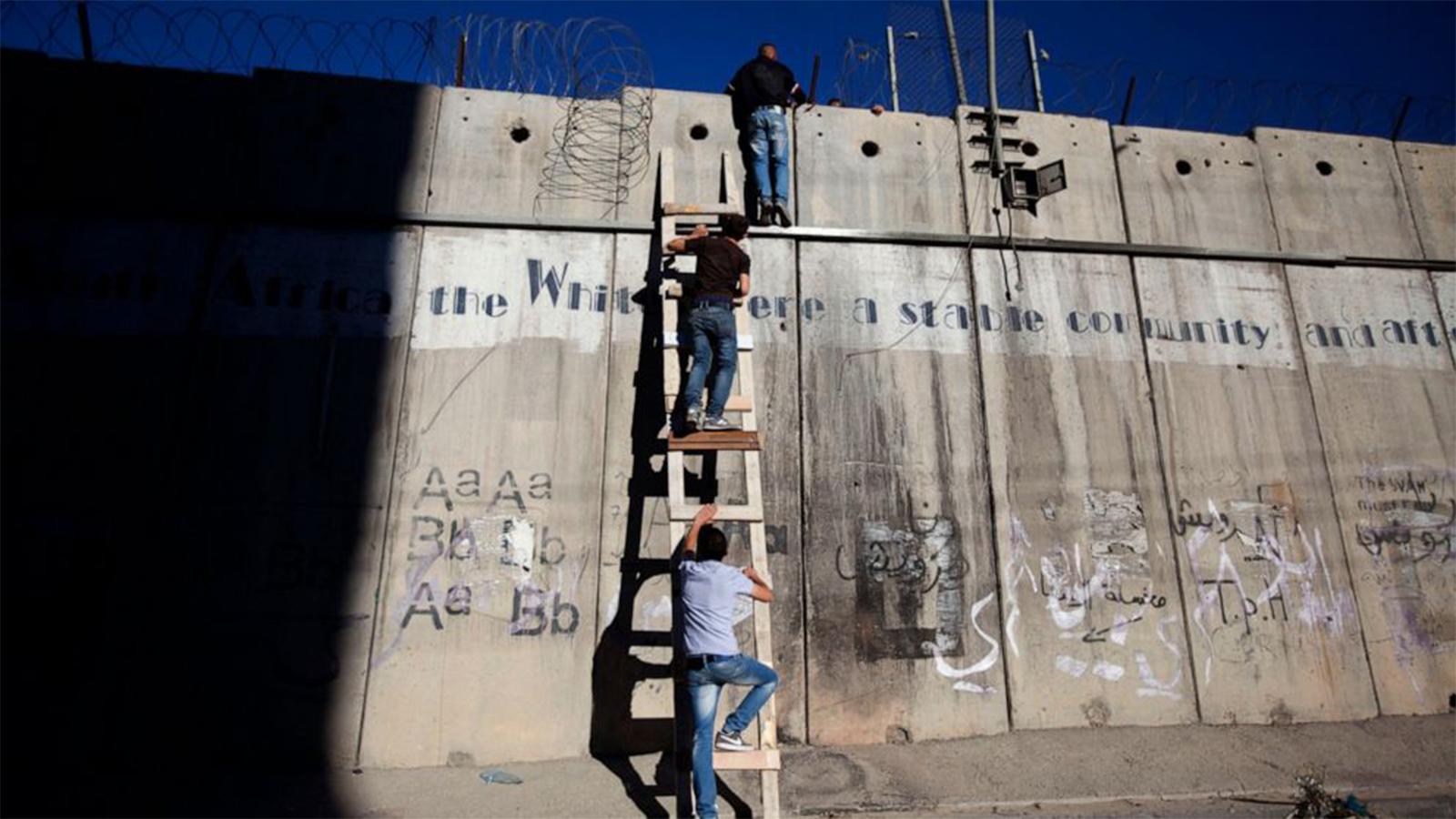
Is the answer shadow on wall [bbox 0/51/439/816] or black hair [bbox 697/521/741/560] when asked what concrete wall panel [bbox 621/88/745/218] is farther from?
black hair [bbox 697/521/741/560]

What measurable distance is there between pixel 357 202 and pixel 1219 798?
7.18m

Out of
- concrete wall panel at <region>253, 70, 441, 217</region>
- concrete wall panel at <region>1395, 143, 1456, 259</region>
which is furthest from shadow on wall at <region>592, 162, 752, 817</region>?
concrete wall panel at <region>1395, 143, 1456, 259</region>

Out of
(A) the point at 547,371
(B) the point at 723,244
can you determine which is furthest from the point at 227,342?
(B) the point at 723,244

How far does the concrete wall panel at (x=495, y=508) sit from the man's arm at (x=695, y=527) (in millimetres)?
1336

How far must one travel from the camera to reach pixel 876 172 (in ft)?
21.2

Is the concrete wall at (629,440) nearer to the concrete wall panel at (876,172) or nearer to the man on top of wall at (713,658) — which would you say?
the concrete wall panel at (876,172)

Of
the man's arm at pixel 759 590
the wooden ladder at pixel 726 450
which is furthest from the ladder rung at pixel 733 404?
the man's arm at pixel 759 590

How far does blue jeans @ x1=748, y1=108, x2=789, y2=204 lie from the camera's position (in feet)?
20.0

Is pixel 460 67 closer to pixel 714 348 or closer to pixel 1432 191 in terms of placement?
pixel 714 348

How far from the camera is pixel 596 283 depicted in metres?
5.82

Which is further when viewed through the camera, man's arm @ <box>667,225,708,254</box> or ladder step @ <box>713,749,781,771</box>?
man's arm @ <box>667,225,708,254</box>

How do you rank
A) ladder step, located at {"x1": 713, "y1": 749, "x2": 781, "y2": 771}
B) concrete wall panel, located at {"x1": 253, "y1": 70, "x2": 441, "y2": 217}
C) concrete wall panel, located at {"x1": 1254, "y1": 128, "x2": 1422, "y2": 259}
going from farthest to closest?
concrete wall panel, located at {"x1": 1254, "y1": 128, "x2": 1422, "y2": 259}
concrete wall panel, located at {"x1": 253, "y1": 70, "x2": 441, "y2": 217}
ladder step, located at {"x1": 713, "y1": 749, "x2": 781, "y2": 771}

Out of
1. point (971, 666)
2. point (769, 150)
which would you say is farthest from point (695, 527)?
point (769, 150)

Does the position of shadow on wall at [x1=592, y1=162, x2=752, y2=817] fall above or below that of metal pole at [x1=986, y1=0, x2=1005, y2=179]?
below
